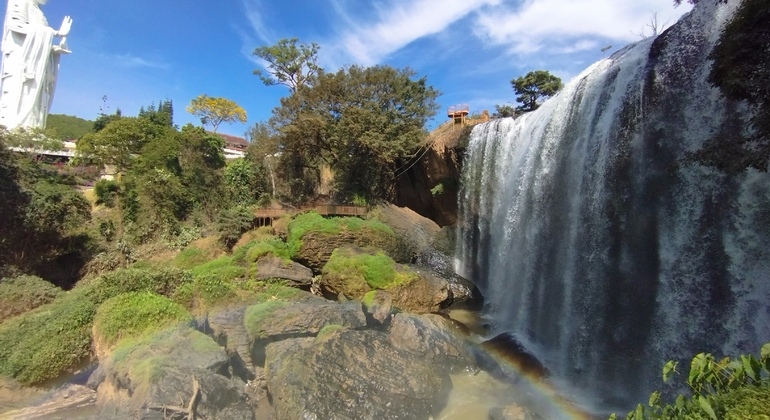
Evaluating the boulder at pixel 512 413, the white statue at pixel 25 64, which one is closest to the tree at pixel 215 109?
the white statue at pixel 25 64

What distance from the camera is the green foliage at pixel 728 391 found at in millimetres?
2178

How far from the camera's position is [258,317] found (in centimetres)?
1042

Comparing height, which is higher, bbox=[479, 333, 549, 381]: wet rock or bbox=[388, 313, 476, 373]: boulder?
bbox=[388, 313, 476, 373]: boulder

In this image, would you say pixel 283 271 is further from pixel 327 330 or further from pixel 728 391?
pixel 728 391

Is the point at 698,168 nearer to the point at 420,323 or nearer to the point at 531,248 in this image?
the point at 531,248

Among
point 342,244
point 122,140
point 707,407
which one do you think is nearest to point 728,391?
point 707,407

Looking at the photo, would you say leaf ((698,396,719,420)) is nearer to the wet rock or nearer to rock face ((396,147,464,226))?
the wet rock

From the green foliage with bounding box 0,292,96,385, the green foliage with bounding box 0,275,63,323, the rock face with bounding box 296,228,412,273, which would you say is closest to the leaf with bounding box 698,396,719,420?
the green foliage with bounding box 0,292,96,385

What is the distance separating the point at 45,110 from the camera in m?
37.8

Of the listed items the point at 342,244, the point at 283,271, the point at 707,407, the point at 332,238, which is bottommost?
the point at 283,271

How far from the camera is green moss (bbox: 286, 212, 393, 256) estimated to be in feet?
51.8

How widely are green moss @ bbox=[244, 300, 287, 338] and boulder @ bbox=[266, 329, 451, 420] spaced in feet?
3.56

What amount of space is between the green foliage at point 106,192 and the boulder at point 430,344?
72.6 ft

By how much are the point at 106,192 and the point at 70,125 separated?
47.6m
